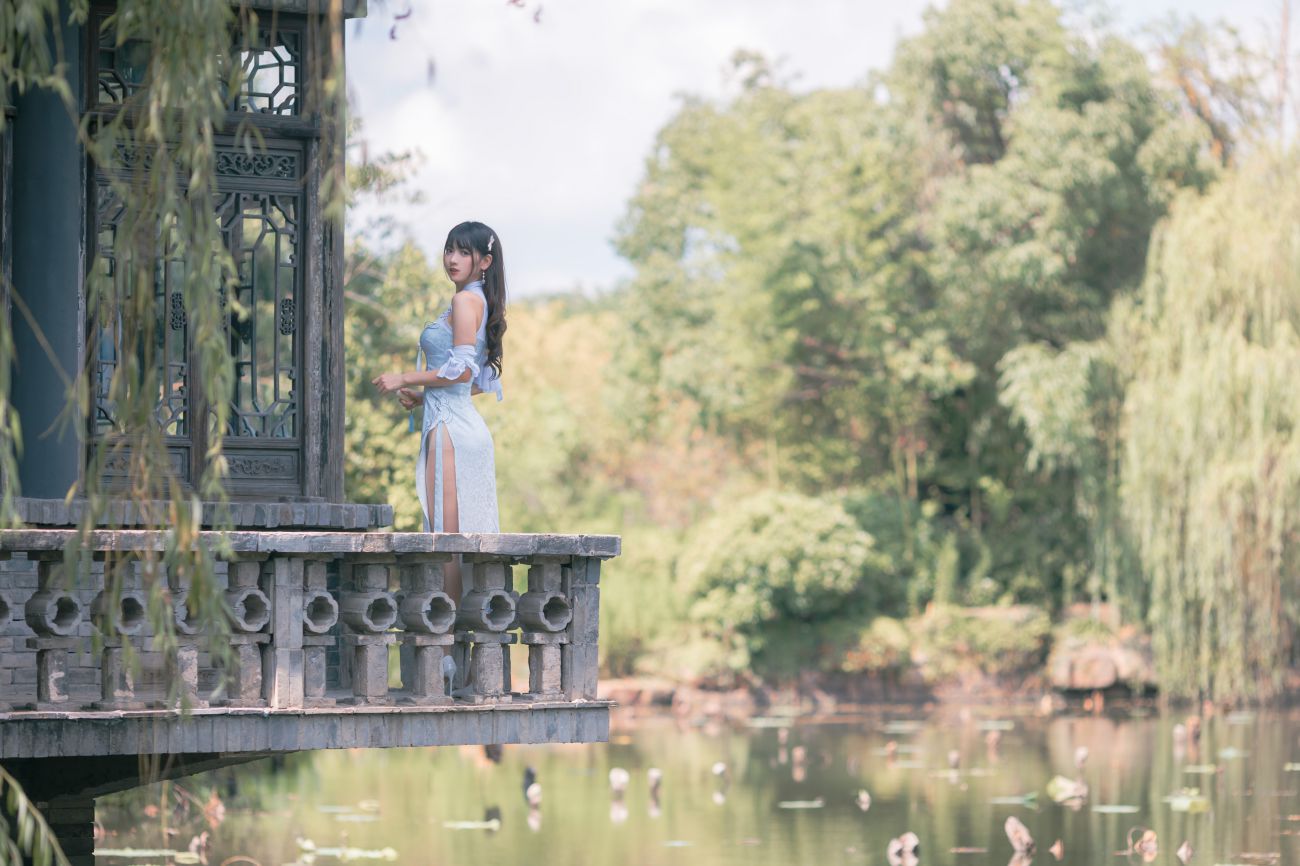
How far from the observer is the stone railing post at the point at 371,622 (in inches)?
315

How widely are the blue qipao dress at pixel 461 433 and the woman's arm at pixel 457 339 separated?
0.10 ft

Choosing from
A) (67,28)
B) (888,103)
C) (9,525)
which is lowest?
(9,525)

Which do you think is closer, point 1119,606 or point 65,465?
point 65,465

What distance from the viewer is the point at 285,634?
784cm

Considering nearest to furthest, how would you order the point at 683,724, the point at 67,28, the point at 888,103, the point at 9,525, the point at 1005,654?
the point at 9,525, the point at 67,28, the point at 683,724, the point at 1005,654, the point at 888,103

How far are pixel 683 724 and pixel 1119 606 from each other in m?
7.27

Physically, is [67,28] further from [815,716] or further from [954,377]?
[954,377]

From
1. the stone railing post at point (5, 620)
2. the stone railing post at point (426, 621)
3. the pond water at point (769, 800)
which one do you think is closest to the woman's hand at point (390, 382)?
the stone railing post at point (426, 621)

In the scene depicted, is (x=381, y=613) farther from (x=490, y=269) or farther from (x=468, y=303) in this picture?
(x=490, y=269)

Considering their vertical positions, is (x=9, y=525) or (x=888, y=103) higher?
(x=888, y=103)

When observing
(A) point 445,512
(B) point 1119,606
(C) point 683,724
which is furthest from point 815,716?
(A) point 445,512

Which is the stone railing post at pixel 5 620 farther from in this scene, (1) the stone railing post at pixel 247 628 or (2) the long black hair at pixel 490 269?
(2) the long black hair at pixel 490 269

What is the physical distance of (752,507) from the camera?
36031 mm

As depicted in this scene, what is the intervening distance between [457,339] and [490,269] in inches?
13.6
